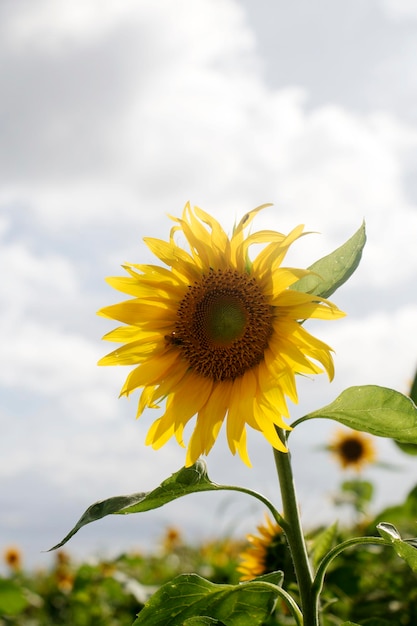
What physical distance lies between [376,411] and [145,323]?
2.08 ft

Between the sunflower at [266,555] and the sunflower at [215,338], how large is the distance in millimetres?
716

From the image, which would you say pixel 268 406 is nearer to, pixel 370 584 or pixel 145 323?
pixel 145 323

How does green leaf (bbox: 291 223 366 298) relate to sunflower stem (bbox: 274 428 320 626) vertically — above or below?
above

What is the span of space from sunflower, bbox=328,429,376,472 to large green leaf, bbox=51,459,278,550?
15.4ft

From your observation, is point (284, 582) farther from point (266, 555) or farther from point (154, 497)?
point (154, 497)

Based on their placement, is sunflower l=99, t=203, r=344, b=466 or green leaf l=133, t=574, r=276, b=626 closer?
green leaf l=133, t=574, r=276, b=626

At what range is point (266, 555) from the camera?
7.99 feet

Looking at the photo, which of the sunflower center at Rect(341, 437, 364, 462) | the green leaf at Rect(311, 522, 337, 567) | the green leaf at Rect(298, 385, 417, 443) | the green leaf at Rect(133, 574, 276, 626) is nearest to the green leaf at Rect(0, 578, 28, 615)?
the green leaf at Rect(311, 522, 337, 567)

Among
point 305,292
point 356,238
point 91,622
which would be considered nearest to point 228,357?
point 305,292

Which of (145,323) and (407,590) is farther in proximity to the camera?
(407,590)

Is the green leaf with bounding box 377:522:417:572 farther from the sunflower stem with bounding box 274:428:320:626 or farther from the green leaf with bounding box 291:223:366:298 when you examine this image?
the green leaf with bounding box 291:223:366:298

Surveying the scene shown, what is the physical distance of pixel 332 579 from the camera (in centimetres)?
302

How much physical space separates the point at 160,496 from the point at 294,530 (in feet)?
0.92

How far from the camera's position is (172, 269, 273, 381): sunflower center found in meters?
1.89
